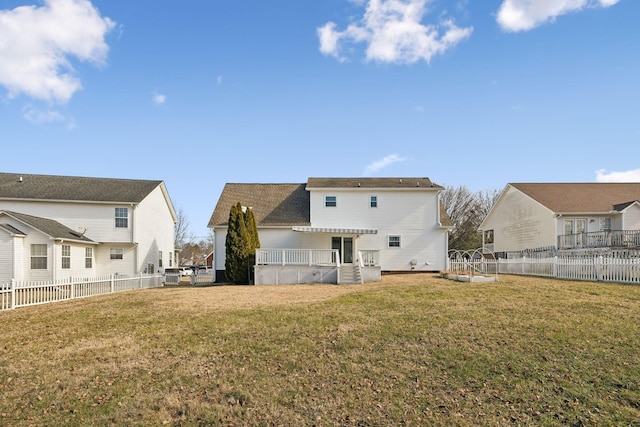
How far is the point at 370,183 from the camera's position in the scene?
24.7 metres

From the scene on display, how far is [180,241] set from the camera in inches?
2314

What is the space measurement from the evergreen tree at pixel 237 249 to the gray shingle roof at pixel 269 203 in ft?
10.9

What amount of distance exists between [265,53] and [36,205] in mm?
16895

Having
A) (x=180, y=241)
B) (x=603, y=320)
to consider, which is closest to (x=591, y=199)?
(x=603, y=320)

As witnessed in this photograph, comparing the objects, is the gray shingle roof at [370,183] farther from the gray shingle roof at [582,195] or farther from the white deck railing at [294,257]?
the gray shingle roof at [582,195]

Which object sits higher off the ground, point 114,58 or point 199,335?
point 114,58

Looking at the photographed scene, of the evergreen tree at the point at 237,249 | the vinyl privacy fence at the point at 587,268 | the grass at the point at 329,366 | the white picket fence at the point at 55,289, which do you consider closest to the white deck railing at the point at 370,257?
the vinyl privacy fence at the point at 587,268

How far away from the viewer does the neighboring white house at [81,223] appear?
18.8 m

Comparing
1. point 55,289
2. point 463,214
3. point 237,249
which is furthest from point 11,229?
point 463,214

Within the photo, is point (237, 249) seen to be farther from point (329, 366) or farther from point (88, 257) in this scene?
point (329, 366)

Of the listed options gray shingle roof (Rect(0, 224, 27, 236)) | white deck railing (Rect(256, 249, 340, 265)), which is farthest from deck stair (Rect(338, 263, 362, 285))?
gray shingle roof (Rect(0, 224, 27, 236))

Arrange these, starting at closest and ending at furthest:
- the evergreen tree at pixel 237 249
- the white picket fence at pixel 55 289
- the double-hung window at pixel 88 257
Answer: the white picket fence at pixel 55 289 → the evergreen tree at pixel 237 249 → the double-hung window at pixel 88 257

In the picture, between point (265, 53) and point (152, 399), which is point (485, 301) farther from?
point (265, 53)

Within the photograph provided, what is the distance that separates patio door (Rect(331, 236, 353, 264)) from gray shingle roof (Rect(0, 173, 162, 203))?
1233cm
